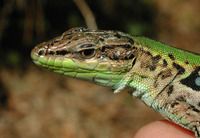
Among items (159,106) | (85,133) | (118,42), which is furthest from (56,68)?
(85,133)

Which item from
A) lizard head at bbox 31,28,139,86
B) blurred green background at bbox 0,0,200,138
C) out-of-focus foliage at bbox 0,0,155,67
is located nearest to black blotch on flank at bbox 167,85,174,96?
lizard head at bbox 31,28,139,86

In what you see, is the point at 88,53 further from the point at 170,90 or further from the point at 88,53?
Answer: the point at 170,90

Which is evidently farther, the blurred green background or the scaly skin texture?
the blurred green background

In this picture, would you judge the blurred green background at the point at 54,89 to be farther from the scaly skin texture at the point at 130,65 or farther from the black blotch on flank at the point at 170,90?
the black blotch on flank at the point at 170,90

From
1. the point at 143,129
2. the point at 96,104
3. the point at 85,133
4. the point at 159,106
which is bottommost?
the point at 85,133

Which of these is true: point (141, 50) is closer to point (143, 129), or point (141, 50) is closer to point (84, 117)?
point (143, 129)

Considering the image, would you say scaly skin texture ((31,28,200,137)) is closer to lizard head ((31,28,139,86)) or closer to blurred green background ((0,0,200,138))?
lizard head ((31,28,139,86))

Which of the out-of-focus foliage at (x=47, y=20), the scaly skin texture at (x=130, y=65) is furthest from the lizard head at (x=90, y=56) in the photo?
the out-of-focus foliage at (x=47, y=20)
